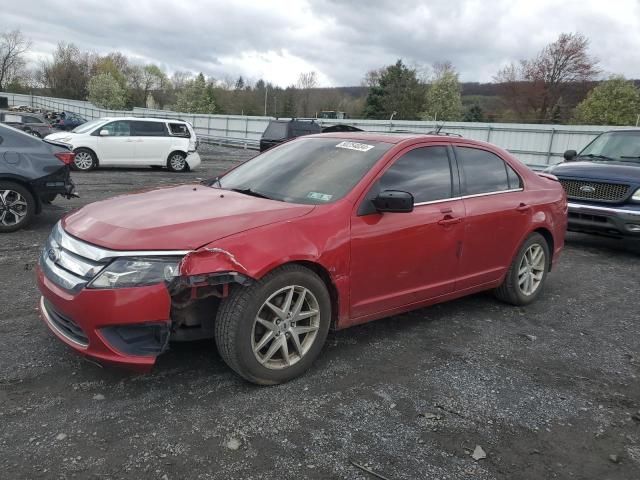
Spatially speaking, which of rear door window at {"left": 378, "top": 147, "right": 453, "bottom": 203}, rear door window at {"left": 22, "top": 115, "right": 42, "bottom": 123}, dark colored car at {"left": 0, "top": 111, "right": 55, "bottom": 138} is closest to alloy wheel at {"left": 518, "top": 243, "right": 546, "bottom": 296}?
rear door window at {"left": 378, "top": 147, "right": 453, "bottom": 203}

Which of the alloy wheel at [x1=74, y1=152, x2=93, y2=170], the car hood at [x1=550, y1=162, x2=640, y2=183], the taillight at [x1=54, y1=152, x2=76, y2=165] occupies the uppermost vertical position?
the car hood at [x1=550, y1=162, x2=640, y2=183]

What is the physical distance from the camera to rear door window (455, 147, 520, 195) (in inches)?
177

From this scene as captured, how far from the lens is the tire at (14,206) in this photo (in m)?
6.95

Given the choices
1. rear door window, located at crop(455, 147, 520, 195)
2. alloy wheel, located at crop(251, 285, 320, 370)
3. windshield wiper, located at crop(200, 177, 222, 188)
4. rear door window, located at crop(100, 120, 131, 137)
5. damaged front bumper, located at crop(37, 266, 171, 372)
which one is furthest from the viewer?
rear door window, located at crop(100, 120, 131, 137)

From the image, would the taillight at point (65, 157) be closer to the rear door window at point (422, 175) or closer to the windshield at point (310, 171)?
the windshield at point (310, 171)

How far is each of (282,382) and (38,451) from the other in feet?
4.58

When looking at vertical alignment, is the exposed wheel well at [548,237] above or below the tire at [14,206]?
above

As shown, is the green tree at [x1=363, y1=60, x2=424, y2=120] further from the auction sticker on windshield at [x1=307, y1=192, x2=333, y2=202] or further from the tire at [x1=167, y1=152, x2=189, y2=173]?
the auction sticker on windshield at [x1=307, y1=192, x2=333, y2=202]

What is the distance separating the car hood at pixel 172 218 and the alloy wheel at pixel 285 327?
1.63 feet

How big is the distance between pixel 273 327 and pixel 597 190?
6304mm

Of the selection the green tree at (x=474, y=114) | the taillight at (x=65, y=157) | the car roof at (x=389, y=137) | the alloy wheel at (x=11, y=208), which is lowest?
the alloy wheel at (x=11, y=208)

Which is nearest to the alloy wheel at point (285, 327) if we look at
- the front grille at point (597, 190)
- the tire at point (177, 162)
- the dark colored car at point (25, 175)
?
the dark colored car at point (25, 175)

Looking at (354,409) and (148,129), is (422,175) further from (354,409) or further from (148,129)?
(148,129)

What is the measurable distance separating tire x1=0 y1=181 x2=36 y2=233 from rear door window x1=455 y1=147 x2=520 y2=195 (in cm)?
587
